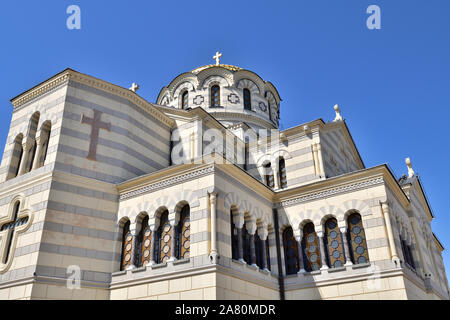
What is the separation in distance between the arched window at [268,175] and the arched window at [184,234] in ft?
22.0

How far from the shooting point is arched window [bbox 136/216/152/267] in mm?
14281

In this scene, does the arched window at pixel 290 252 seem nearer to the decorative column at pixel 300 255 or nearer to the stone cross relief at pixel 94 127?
the decorative column at pixel 300 255

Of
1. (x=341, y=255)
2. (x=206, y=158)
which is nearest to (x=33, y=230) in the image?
(x=206, y=158)

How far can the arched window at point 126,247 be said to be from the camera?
47.8ft

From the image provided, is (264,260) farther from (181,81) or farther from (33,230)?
(181,81)

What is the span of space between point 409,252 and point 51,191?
47.4ft

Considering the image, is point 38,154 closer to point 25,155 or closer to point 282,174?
point 25,155

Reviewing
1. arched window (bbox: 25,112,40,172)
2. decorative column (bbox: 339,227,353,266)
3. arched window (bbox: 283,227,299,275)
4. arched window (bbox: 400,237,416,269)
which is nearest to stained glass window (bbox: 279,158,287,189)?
arched window (bbox: 283,227,299,275)

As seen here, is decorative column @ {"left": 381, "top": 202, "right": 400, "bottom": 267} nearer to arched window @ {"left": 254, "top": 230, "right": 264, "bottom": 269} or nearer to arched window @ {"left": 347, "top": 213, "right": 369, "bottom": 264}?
arched window @ {"left": 347, "top": 213, "right": 369, "bottom": 264}

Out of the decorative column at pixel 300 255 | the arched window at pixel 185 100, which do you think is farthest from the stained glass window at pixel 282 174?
the arched window at pixel 185 100

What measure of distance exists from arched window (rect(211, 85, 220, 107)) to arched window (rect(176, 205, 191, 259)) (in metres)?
14.3

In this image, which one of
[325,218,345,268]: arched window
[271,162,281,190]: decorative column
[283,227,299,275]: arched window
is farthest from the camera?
[271,162,281,190]: decorative column

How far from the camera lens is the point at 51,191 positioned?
14.3 meters
